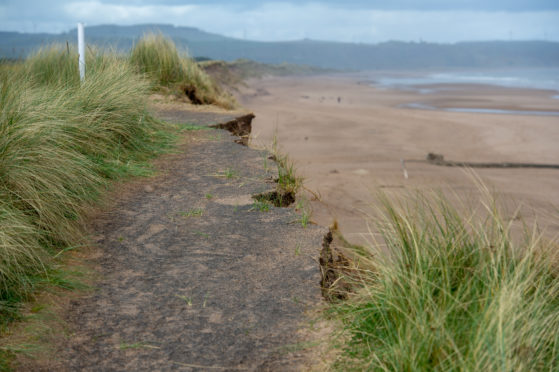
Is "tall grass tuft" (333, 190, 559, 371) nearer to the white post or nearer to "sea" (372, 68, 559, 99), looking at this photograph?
the white post

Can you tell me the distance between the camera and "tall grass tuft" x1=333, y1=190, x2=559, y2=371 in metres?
1.93

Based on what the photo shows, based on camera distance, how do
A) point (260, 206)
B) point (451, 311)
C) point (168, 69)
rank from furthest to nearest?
point (168, 69) → point (260, 206) → point (451, 311)

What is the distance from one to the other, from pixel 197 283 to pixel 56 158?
4.70 feet

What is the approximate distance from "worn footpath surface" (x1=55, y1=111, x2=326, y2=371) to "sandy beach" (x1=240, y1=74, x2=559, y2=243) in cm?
88

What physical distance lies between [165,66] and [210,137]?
2.96 metres

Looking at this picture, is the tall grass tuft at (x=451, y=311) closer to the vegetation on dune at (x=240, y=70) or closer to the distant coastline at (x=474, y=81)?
the vegetation on dune at (x=240, y=70)

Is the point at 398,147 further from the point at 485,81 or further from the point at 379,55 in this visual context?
the point at 379,55

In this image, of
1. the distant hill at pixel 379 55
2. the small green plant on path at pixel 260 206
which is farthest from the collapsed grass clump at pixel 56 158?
the distant hill at pixel 379 55

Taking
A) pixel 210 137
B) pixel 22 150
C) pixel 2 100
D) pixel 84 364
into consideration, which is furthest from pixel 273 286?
pixel 210 137

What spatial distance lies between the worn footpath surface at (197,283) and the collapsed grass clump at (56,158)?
0.82ft

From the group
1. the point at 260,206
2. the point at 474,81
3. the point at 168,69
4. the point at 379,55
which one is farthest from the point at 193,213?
the point at 379,55

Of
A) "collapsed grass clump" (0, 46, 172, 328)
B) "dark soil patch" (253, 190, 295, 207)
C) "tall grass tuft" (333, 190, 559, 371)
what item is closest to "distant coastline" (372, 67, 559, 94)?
"collapsed grass clump" (0, 46, 172, 328)

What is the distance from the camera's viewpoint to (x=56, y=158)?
3740mm

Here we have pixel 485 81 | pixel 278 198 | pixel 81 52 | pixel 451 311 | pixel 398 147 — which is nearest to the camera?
pixel 451 311
